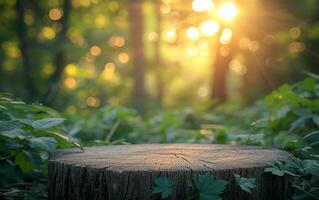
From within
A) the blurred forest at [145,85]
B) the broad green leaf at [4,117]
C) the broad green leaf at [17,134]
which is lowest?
the broad green leaf at [17,134]

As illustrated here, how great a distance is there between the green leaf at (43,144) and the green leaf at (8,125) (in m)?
0.18

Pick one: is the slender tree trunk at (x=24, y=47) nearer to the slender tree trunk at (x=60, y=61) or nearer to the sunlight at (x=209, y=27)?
the slender tree trunk at (x=60, y=61)

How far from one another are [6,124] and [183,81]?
1324 inches

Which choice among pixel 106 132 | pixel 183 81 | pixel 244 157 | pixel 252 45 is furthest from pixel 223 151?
pixel 183 81

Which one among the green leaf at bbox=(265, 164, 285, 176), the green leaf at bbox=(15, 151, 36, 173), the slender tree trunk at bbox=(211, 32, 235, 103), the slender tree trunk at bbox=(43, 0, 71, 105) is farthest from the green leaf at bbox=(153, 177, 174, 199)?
the slender tree trunk at bbox=(211, 32, 235, 103)

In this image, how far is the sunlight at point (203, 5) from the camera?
10942mm

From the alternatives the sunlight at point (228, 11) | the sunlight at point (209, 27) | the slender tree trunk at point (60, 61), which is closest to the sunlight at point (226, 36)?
the sunlight at point (209, 27)

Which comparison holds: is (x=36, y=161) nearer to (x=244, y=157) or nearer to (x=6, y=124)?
(x=6, y=124)

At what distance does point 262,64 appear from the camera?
12.4m

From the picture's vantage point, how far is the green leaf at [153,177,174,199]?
8.07 ft

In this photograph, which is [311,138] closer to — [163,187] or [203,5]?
[163,187]

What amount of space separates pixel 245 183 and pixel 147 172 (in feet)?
1.79

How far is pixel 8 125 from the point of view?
290 centimetres

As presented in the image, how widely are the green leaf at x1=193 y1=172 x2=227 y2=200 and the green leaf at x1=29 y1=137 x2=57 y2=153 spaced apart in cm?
87
